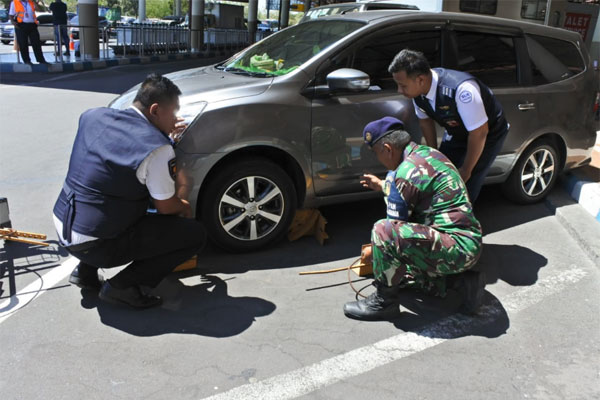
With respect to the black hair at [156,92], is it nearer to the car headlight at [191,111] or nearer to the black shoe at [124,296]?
the car headlight at [191,111]

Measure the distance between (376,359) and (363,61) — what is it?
2330 millimetres

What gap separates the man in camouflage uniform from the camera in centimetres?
306

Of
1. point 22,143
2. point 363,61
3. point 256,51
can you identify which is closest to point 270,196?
point 363,61

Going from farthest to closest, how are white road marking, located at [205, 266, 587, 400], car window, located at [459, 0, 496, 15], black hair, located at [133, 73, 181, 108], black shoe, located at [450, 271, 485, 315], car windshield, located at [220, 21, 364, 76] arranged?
car window, located at [459, 0, 496, 15] → car windshield, located at [220, 21, 364, 76] → black shoe, located at [450, 271, 485, 315] → black hair, located at [133, 73, 181, 108] → white road marking, located at [205, 266, 587, 400]

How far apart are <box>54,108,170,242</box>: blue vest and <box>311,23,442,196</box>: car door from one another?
139 centimetres

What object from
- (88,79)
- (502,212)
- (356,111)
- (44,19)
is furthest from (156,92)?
(44,19)

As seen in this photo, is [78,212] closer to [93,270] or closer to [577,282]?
[93,270]

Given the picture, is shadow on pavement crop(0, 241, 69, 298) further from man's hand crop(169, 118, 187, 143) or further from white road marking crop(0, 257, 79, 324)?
man's hand crop(169, 118, 187, 143)

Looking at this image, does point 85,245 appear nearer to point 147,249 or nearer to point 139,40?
point 147,249

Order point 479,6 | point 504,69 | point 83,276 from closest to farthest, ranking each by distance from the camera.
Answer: point 83,276 → point 504,69 → point 479,6

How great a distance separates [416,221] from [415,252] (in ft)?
0.83

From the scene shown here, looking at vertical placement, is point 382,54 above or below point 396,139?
above

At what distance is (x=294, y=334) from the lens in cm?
309

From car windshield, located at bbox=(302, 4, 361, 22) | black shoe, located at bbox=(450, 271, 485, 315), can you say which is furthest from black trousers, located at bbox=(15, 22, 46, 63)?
black shoe, located at bbox=(450, 271, 485, 315)
